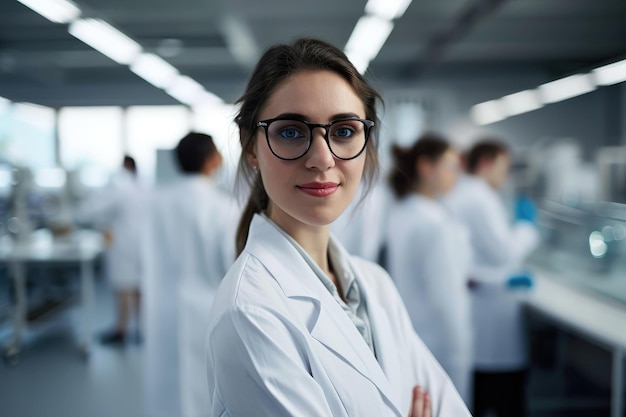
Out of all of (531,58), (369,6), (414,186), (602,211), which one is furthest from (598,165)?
(531,58)

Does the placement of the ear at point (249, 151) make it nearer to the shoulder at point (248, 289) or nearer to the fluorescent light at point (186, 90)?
the shoulder at point (248, 289)

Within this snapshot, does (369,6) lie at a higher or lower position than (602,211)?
higher

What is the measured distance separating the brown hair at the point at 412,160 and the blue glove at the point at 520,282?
79 centimetres

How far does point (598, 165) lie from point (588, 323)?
1342 mm

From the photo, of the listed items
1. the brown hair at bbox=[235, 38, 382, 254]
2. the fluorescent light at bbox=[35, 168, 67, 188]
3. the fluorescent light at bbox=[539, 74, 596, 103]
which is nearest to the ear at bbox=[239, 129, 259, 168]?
the brown hair at bbox=[235, 38, 382, 254]

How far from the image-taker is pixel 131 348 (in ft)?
13.5

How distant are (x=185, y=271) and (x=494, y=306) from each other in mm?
1641

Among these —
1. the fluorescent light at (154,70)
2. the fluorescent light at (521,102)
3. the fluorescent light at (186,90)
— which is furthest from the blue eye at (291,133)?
the fluorescent light at (521,102)

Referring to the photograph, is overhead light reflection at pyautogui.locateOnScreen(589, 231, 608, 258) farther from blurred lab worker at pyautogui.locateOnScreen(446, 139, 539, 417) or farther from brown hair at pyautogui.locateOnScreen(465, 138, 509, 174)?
brown hair at pyautogui.locateOnScreen(465, 138, 509, 174)

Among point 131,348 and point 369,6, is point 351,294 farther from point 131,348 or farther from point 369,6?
point 131,348

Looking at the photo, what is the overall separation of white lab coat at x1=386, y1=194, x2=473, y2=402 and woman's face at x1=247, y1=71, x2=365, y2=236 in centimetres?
125

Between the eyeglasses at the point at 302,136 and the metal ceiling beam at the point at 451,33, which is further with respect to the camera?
the metal ceiling beam at the point at 451,33

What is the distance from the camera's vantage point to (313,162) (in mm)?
860

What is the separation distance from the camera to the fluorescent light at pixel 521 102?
7.09 m
